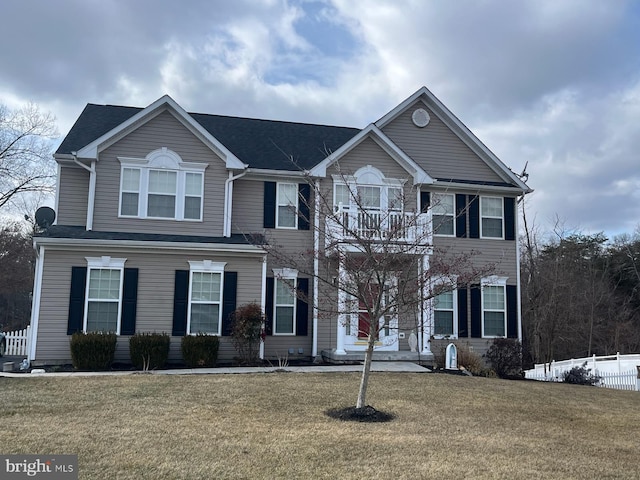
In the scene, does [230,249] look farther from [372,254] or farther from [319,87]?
[372,254]

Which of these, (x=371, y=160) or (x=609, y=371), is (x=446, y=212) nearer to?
(x=371, y=160)

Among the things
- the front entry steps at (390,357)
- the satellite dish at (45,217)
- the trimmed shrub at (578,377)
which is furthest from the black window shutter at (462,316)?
the satellite dish at (45,217)

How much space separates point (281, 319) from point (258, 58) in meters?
7.47

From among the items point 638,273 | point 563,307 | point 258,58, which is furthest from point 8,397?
point 638,273

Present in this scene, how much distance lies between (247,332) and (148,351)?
250 centimetres

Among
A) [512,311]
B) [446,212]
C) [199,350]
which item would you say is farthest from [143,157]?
[512,311]

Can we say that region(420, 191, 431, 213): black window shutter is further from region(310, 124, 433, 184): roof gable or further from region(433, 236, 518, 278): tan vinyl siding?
region(433, 236, 518, 278): tan vinyl siding

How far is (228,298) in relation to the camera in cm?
1492

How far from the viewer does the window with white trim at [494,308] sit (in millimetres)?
17203

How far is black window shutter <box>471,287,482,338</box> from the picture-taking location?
17.0 m

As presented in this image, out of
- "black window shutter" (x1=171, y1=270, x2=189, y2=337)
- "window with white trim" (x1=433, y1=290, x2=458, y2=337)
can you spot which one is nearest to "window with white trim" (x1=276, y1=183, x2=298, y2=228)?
"black window shutter" (x1=171, y1=270, x2=189, y2=337)

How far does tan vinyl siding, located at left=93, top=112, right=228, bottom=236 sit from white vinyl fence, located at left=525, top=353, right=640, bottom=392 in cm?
1181

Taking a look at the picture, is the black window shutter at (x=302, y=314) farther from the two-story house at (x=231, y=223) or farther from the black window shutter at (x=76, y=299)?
the black window shutter at (x=76, y=299)

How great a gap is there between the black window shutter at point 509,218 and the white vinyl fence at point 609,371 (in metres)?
4.80
